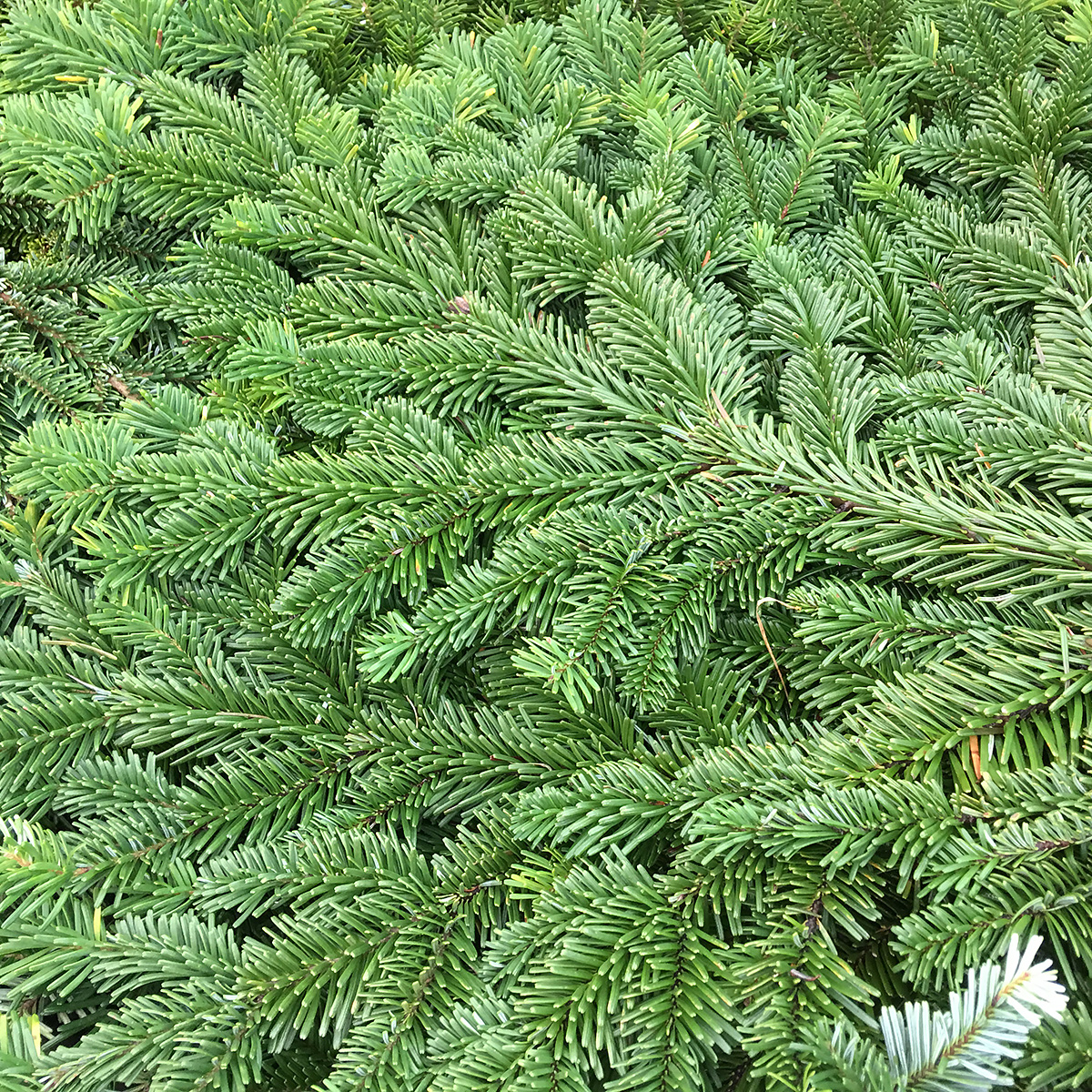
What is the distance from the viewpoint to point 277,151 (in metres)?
0.91

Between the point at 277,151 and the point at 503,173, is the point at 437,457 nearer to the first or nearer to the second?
the point at 503,173

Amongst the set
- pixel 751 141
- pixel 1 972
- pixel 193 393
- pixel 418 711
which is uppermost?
pixel 751 141

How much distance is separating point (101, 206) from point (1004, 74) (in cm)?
96

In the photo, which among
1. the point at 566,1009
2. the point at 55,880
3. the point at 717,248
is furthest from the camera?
the point at 717,248

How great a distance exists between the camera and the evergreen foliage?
58cm

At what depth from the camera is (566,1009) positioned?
0.58 meters

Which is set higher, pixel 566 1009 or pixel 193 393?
pixel 193 393

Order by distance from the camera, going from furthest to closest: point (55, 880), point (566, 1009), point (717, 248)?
point (717, 248) < point (55, 880) < point (566, 1009)

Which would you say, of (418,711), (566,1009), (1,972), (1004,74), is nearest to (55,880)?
(1,972)

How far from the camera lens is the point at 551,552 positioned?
708 mm

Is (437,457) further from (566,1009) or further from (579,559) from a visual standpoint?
(566,1009)

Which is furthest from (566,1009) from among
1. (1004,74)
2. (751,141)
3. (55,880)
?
(1004,74)

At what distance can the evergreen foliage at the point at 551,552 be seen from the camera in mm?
585

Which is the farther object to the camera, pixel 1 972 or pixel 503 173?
pixel 503 173
